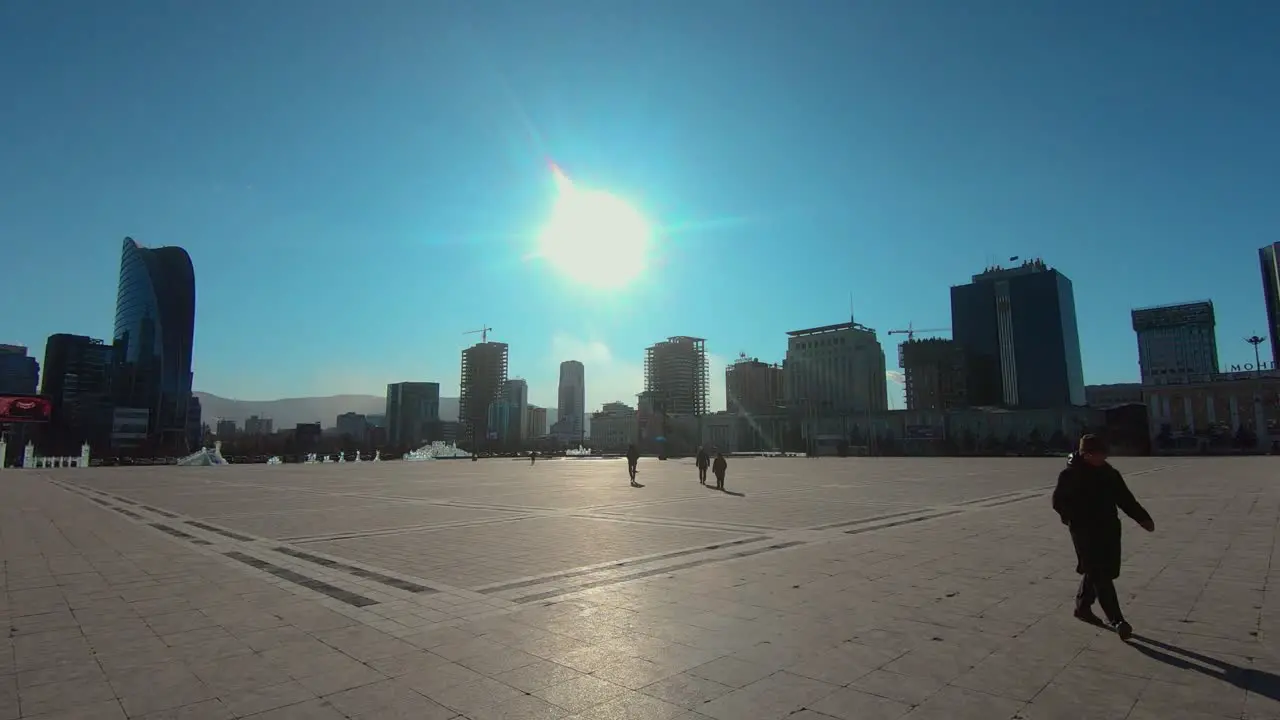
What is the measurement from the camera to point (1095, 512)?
588 cm

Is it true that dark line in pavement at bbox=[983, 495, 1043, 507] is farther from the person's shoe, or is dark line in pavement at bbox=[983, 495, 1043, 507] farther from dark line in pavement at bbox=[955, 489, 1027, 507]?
the person's shoe

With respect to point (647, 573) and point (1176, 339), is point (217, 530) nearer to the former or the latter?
point (647, 573)

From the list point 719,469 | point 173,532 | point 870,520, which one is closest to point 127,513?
point 173,532

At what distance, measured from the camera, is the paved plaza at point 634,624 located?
14.3 ft

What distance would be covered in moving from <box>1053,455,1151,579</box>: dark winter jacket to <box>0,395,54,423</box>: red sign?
92501 mm

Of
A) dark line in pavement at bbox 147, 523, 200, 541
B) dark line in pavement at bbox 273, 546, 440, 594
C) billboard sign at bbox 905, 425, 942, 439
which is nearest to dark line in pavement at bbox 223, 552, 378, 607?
dark line in pavement at bbox 273, 546, 440, 594

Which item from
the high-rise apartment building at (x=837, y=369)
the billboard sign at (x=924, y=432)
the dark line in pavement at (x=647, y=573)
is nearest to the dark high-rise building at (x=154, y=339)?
the high-rise apartment building at (x=837, y=369)

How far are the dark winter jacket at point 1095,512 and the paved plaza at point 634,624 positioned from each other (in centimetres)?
65

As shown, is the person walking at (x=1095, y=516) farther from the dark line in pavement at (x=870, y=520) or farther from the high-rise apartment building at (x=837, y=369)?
the high-rise apartment building at (x=837, y=369)

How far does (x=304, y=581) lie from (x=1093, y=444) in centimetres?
912

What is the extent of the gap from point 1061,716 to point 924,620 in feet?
7.35

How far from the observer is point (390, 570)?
29.7 feet

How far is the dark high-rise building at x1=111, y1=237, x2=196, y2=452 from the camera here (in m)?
142

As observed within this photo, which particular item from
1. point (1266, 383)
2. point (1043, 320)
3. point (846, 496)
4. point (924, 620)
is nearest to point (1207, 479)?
point (846, 496)
